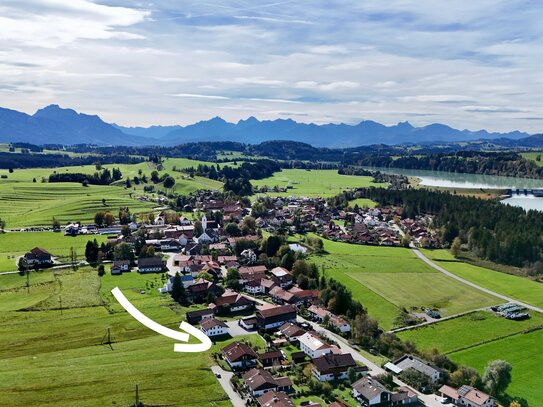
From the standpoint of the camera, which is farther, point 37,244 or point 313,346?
point 37,244

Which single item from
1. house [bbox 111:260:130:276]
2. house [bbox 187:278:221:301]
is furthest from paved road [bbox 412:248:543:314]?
house [bbox 111:260:130:276]

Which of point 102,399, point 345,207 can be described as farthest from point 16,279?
point 345,207

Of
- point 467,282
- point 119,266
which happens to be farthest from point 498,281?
point 119,266

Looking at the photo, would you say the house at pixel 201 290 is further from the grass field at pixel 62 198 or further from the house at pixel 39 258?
the grass field at pixel 62 198

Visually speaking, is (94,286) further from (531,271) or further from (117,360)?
(531,271)

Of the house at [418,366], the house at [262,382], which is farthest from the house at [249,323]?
the house at [418,366]

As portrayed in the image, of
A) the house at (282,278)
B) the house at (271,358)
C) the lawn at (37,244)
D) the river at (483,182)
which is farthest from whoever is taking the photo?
the river at (483,182)

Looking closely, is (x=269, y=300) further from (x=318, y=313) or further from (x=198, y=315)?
(x=198, y=315)

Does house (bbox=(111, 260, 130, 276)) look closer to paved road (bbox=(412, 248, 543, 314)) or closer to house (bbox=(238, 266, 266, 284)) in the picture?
house (bbox=(238, 266, 266, 284))
